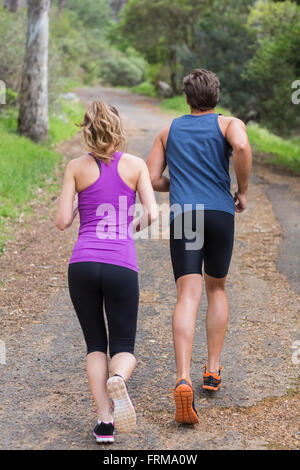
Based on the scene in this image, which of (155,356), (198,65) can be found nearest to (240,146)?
(155,356)

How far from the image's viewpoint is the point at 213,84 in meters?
3.79

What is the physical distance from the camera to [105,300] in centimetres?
339

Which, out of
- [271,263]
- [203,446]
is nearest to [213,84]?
[203,446]

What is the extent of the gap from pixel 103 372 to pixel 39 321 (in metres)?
2.39

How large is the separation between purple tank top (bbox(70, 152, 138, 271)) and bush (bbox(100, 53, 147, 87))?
51.2m

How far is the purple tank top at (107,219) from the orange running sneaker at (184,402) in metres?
0.72

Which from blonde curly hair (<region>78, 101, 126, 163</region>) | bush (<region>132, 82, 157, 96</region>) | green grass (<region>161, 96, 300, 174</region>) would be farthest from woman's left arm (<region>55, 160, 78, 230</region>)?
bush (<region>132, 82, 157, 96</region>)

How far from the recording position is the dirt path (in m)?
3.62

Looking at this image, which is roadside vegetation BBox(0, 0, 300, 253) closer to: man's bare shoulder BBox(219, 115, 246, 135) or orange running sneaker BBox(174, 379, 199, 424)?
man's bare shoulder BBox(219, 115, 246, 135)

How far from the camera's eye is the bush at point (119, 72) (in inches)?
2085

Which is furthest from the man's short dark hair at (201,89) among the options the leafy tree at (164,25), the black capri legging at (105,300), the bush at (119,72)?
the bush at (119,72)

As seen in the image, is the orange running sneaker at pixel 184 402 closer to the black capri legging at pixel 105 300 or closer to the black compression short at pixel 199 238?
the black capri legging at pixel 105 300

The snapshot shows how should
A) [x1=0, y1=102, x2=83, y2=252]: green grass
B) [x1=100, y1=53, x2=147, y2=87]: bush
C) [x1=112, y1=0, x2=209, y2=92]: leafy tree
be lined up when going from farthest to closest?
1. [x1=100, y1=53, x2=147, y2=87]: bush
2. [x1=112, y1=0, x2=209, y2=92]: leafy tree
3. [x1=0, y1=102, x2=83, y2=252]: green grass

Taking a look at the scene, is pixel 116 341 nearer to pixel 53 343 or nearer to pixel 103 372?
pixel 103 372
